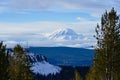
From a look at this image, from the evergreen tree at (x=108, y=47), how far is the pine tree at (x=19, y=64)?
11.9 meters

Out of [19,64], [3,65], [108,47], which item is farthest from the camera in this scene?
[19,64]

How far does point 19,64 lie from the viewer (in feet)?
186

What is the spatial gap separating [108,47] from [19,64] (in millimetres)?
13750

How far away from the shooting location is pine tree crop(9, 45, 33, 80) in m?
56.3

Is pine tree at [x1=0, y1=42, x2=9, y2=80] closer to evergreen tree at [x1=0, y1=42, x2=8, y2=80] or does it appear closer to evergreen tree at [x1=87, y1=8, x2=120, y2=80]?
evergreen tree at [x1=0, y1=42, x2=8, y2=80]

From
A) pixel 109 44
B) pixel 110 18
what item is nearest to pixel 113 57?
pixel 109 44

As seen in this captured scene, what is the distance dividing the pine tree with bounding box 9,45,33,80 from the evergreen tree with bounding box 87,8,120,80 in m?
11.9

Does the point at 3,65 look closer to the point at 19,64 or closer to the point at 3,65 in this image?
the point at 3,65

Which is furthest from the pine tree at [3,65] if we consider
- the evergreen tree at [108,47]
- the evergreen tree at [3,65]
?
the evergreen tree at [108,47]

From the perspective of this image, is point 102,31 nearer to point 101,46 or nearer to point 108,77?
point 101,46

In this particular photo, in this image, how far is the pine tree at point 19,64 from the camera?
56.3 metres

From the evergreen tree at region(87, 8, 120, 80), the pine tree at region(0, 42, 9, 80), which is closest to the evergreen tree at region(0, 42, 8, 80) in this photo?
the pine tree at region(0, 42, 9, 80)

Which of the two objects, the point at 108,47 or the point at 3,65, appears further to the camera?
the point at 108,47

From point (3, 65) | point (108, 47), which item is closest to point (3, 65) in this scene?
point (3, 65)
